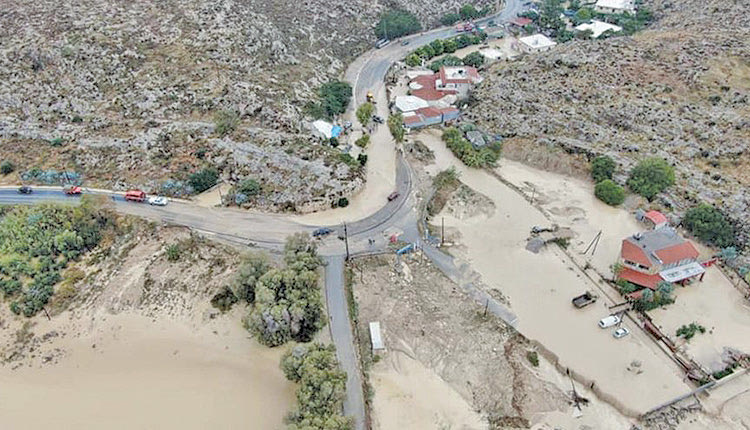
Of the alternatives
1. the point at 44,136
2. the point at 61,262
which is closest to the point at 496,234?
the point at 61,262

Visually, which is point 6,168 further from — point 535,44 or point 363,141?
point 535,44

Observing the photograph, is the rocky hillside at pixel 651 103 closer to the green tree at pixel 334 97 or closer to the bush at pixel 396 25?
the green tree at pixel 334 97

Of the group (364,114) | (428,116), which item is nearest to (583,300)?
(428,116)

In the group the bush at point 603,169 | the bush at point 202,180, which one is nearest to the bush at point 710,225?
the bush at point 603,169

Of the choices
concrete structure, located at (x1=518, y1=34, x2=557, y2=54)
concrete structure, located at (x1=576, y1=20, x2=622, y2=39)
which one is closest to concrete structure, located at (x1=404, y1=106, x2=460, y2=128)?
concrete structure, located at (x1=518, y1=34, x2=557, y2=54)

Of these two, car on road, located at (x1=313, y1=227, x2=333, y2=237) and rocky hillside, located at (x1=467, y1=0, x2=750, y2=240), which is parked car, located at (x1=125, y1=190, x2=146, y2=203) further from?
rocky hillside, located at (x1=467, y1=0, x2=750, y2=240)

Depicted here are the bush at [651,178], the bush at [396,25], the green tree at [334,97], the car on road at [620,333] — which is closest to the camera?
the car on road at [620,333]

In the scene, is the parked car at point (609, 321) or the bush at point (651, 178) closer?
the parked car at point (609, 321)
